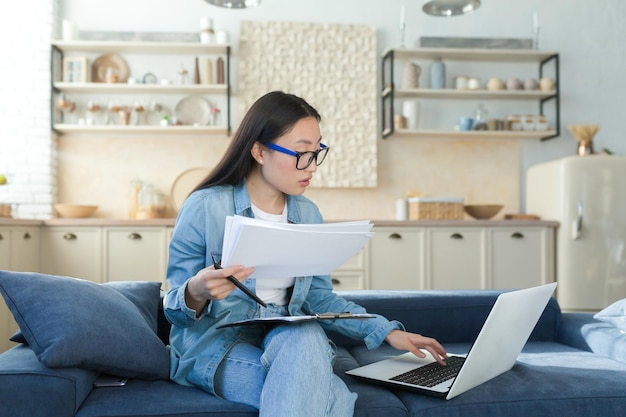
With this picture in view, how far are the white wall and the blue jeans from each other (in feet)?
12.3

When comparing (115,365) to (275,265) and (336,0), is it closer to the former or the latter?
(275,265)

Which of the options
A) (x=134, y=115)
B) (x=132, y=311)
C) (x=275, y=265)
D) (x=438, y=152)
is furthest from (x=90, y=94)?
(x=275, y=265)

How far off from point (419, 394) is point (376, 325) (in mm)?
245

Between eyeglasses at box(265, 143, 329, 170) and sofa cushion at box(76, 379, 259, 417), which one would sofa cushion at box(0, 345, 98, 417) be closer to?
sofa cushion at box(76, 379, 259, 417)

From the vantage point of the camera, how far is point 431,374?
5.95ft

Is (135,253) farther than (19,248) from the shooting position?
Yes

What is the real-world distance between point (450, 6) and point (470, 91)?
1337 mm

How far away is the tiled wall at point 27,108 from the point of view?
4.96 metres

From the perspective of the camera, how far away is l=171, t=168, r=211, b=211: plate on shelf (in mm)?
5199

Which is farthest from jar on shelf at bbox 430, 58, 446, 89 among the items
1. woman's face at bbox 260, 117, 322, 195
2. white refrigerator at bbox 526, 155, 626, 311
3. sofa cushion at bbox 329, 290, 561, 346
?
woman's face at bbox 260, 117, 322, 195

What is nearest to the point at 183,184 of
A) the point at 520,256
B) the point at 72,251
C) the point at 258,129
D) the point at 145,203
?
the point at 145,203

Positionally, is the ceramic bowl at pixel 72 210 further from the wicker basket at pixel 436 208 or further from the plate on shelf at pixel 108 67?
the wicker basket at pixel 436 208

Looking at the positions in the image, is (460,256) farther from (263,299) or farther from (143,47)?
(263,299)

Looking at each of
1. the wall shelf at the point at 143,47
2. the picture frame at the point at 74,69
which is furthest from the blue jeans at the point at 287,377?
the picture frame at the point at 74,69
